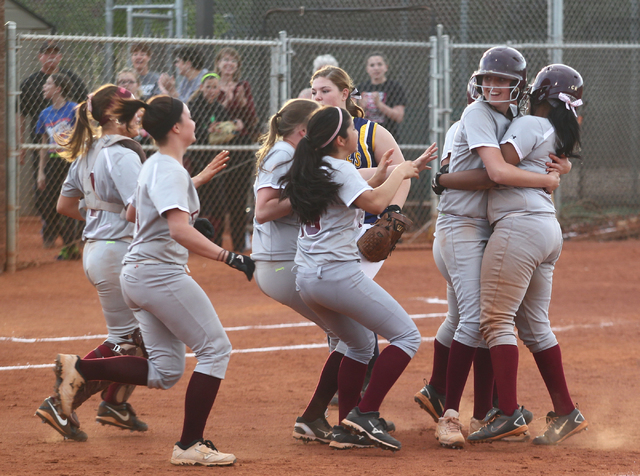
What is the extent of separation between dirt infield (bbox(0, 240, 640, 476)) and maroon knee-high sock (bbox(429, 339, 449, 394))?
0.24m

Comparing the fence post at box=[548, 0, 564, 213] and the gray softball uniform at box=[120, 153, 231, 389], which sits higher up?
the fence post at box=[548, 0, 564, 213]

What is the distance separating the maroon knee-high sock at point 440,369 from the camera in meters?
4.61

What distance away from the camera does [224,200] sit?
10695mm

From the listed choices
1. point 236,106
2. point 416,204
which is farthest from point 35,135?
point 416,204

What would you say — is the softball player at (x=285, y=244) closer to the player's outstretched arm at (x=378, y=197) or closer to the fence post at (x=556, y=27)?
the player's outstretched arm at (x=378, y=197)

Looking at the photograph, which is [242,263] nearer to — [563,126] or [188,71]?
[563,126]

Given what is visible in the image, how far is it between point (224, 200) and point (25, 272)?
8.78 feet

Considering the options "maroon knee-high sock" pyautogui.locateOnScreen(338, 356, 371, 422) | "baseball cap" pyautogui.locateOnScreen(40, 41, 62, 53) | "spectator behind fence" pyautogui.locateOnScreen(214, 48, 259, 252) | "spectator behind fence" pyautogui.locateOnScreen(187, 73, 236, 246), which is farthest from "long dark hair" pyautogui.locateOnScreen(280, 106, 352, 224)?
"baseball cap" pyautogui.locateOnScreen(40, 41, 62, 53)

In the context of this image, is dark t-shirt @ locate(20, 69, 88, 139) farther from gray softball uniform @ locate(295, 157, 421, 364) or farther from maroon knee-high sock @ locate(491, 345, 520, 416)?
maroon knee-high sock @ locate(491, 345, 520, 416)

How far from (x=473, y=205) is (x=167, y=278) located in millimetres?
1661

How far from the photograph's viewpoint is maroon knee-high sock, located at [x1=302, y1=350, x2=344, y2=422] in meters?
4.25

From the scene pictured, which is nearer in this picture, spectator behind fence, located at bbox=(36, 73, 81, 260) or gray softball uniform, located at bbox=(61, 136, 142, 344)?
gray softball uniform, located at bbox=(61, 136, 142, 344)

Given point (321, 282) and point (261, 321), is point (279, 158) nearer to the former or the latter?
point (321, 282)

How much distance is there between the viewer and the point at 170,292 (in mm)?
3701
